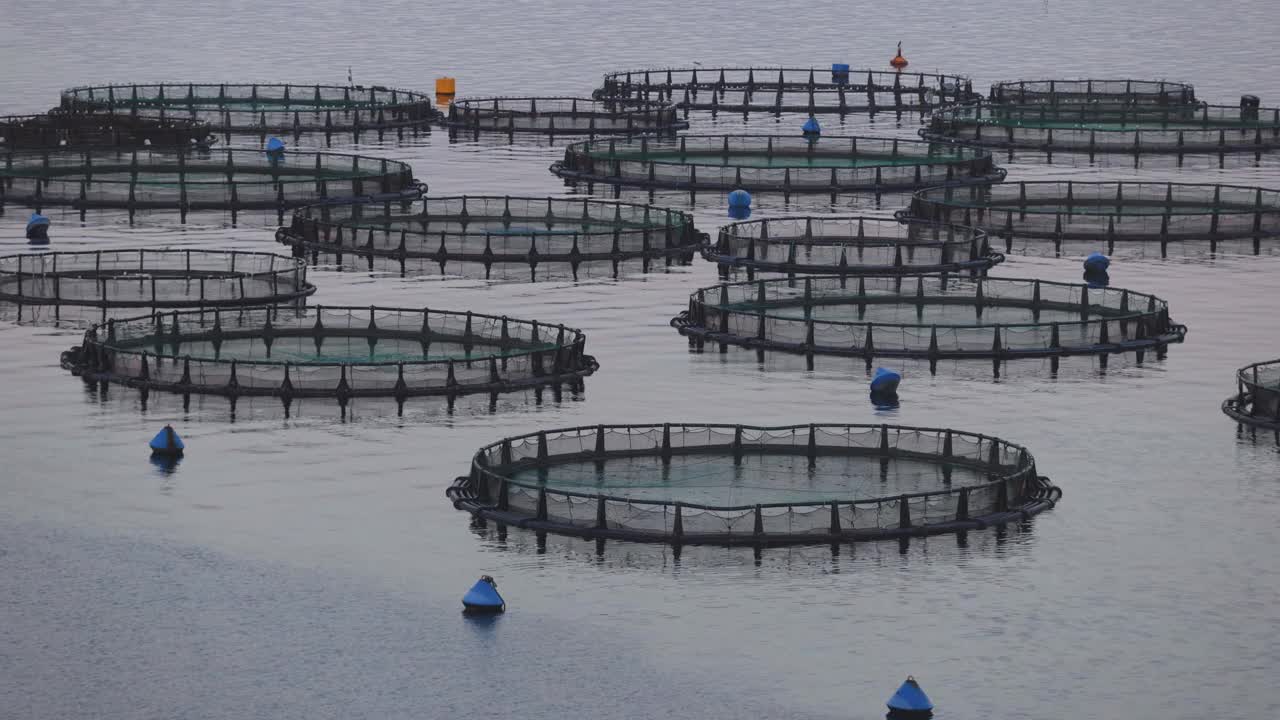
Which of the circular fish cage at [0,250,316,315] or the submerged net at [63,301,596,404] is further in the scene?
the circular fish cage at [0,250,316,315]

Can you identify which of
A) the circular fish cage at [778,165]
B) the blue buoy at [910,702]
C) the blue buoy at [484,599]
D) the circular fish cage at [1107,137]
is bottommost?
the blue buoy at [910,702]

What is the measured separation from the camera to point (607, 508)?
88250mm

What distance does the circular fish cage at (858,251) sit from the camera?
445ft

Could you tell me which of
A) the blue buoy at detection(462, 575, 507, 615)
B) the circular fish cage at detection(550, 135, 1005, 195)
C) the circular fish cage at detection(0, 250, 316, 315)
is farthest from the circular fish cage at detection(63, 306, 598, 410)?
the circular fish cage at detection(550, 135, 1005, 195)

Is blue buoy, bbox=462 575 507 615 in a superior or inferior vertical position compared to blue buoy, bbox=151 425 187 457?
inferior

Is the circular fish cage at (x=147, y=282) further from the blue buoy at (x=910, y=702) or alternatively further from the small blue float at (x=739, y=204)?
the blue buoy at (x=910, y=702)

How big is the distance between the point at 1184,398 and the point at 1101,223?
131 ft

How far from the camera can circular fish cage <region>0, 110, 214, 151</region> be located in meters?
178

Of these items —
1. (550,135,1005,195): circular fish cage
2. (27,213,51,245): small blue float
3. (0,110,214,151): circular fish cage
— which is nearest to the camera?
(27,213,51,245): small blue float

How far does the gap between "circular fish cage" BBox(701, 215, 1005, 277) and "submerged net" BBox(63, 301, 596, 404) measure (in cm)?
2077

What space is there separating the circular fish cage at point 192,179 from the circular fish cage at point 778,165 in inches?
494

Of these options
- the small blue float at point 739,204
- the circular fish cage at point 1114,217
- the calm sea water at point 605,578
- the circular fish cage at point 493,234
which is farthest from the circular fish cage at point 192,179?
the calm sea water at point 605,578

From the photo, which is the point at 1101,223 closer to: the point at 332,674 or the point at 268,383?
the point at 268,383

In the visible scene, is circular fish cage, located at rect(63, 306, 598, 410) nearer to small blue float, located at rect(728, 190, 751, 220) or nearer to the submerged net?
the submerged net
